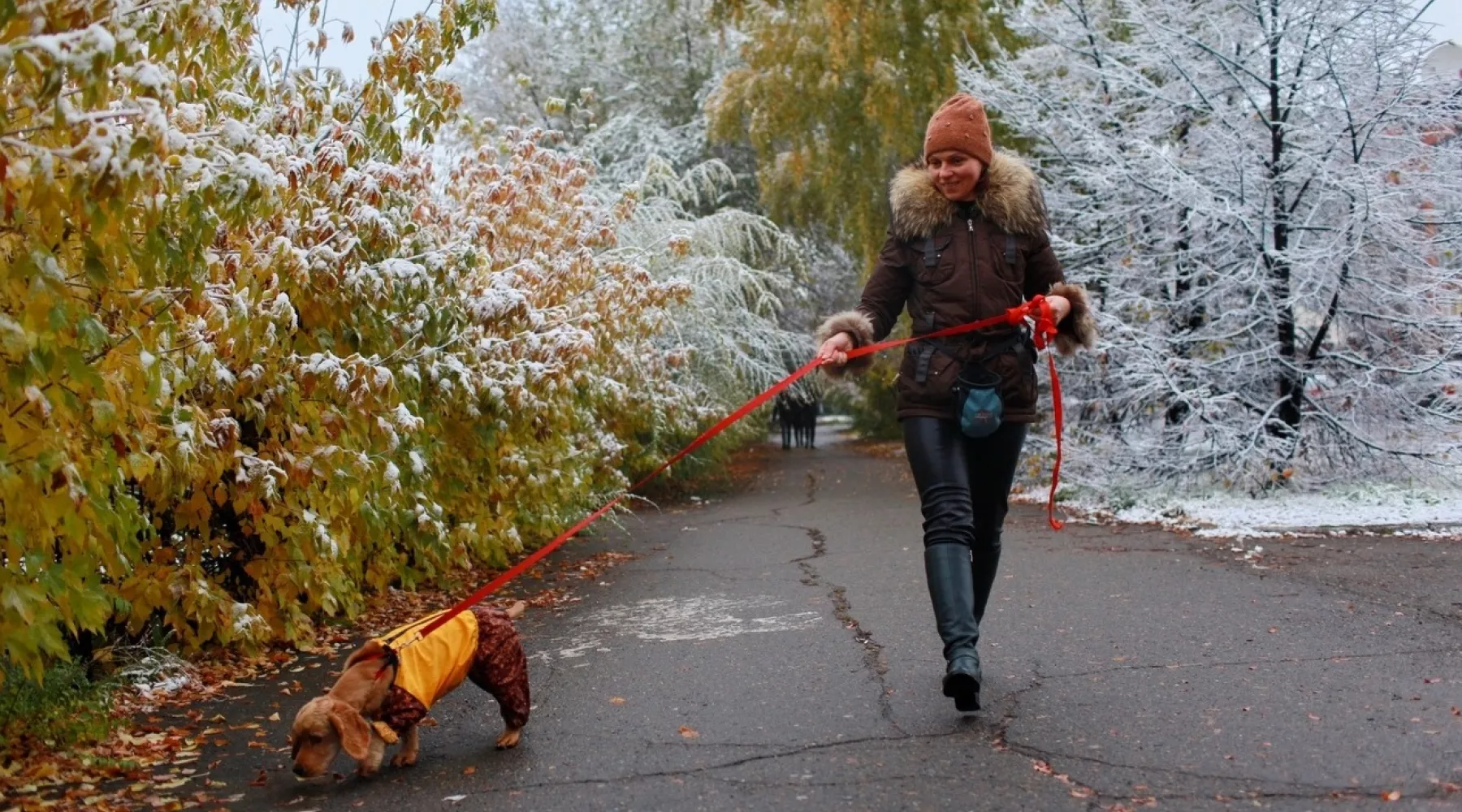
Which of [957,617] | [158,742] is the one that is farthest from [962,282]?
[158,742]

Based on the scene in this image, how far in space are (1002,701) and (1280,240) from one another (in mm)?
7615

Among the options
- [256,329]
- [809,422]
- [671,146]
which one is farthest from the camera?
[809,422]

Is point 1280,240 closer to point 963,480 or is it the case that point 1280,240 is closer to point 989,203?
point 989,203

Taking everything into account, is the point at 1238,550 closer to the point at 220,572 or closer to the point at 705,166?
the point at 220,572

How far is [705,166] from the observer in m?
20.5

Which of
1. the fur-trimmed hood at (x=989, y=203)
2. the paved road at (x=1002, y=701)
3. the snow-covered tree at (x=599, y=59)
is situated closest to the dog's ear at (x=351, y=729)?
the paved road at (x=1002, y=701)

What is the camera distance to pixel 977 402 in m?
4.48

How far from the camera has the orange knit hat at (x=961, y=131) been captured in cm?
471

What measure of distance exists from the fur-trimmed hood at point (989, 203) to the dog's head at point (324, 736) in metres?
2.46

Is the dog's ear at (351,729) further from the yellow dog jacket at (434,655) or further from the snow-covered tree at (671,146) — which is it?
the snow-covered tree at (671,146)

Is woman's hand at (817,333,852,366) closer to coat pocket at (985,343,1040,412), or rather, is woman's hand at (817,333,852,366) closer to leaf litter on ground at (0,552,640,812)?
coat pocket at (985,343,1040,412)

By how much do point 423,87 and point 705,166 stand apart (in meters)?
14.1

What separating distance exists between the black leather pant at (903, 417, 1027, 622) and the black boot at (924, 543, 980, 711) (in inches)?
2.1

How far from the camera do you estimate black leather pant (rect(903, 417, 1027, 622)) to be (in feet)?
14.9
